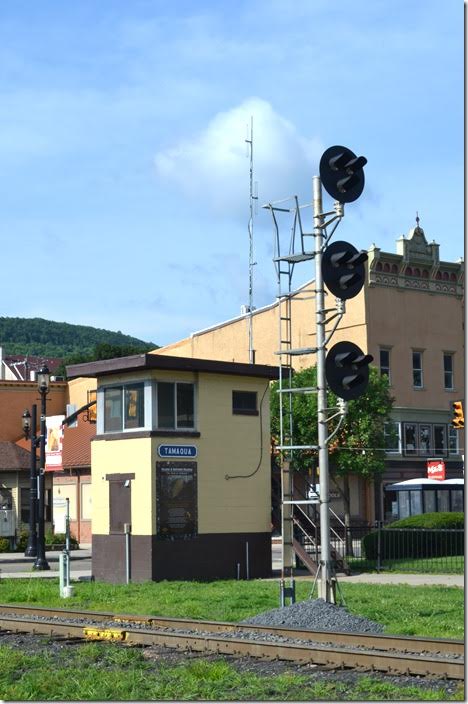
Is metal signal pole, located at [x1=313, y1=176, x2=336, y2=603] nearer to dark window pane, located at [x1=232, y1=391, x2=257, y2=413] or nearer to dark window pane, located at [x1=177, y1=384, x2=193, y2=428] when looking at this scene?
dark window pane, located at [x1=177, y1=384, x2=193, y2=428]

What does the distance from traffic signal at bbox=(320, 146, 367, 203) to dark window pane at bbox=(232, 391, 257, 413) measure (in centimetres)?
1202

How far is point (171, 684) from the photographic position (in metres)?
10.5

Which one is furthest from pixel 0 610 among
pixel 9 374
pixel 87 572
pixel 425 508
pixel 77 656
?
pixel 9 374

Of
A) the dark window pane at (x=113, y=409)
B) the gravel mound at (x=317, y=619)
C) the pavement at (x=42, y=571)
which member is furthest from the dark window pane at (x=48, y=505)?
the gravel mound at (x=317, y=619)

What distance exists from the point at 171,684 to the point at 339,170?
8.28 metres

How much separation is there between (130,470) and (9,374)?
72.0 meters

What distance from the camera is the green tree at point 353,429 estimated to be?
151 feet

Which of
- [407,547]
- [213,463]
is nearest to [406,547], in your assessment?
[407,547]

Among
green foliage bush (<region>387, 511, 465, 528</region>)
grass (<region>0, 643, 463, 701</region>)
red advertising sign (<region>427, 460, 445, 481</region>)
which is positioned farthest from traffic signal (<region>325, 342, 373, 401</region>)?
red advertising sign (<region>427, 460, 445, 481</region>)

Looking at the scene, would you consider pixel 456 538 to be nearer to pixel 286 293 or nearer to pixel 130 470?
pixel 130 470

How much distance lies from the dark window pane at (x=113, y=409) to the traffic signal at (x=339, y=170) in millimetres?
11683

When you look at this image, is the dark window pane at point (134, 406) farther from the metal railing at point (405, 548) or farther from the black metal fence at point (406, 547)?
the black metal fence at point (406, 547)

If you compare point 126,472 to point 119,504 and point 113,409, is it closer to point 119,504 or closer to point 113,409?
point 119,504

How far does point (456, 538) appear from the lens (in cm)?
3002
